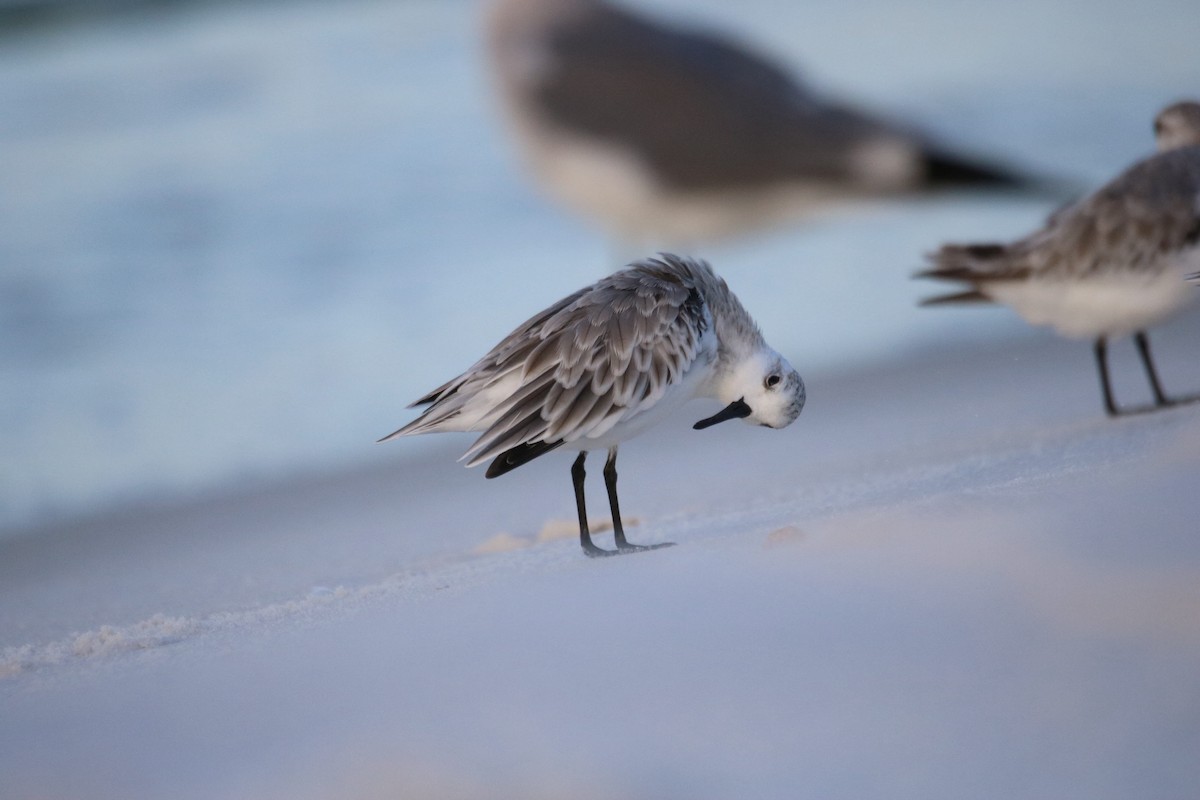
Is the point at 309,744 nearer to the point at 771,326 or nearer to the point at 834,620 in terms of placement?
the point at 834,620

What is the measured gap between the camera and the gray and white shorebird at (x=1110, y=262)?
477 centimetres

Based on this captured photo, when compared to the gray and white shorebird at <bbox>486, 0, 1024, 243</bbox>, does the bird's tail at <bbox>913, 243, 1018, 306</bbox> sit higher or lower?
lower

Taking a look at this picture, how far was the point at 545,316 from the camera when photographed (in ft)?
13.0

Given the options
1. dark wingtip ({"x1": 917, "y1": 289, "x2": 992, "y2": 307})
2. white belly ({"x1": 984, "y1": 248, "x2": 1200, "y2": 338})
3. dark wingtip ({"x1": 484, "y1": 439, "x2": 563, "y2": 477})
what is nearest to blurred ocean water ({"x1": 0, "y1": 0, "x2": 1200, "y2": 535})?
dark wingtip ({"x1": 917, "y1": 289, "x2": 992, "y2": 307})

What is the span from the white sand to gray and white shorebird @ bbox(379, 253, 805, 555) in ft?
0.96

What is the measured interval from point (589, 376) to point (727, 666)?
3.89ft

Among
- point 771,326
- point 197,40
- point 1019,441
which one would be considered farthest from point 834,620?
point 197,40

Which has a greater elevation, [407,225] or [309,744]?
[407,225]

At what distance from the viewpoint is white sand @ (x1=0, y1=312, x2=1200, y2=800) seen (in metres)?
2.49

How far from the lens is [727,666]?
274 centimetres

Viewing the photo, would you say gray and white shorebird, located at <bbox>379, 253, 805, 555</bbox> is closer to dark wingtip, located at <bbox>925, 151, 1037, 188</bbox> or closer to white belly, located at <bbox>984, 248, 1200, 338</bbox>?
white belly, located at <bbox>984, 248, 1200, 338</bbox>

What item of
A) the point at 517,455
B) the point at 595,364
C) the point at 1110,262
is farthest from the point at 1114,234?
the point at 517,455

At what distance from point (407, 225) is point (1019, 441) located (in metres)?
5.07

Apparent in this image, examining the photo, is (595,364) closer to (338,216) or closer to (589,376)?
(589,376)
